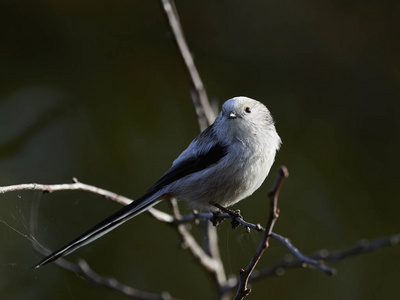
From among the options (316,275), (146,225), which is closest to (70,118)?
(146,225)

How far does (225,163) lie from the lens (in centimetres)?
249

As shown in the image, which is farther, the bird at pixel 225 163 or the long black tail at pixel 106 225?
the bird at pixel 225 163

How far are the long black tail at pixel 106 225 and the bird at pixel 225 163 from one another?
0.13 feet

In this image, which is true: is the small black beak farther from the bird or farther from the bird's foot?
the bird's foot

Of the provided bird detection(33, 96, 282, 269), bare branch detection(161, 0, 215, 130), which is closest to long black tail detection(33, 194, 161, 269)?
bird detection(33, 96, 282, 269)

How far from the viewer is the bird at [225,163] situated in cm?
248

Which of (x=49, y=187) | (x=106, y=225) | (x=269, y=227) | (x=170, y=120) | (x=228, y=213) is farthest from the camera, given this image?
(x=170, y=120)

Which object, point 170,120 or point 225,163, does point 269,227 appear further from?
point 170,120

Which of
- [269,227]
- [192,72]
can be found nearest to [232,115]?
[192,72]

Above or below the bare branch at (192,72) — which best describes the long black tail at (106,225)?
below

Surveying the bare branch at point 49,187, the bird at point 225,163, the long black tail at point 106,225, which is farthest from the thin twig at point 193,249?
the bare branch at point 49,187

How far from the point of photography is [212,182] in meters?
2.52

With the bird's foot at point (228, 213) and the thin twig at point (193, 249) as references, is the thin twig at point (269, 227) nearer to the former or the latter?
the bird's foot at point (228, 213)

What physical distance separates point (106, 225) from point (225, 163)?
0.60 metres
